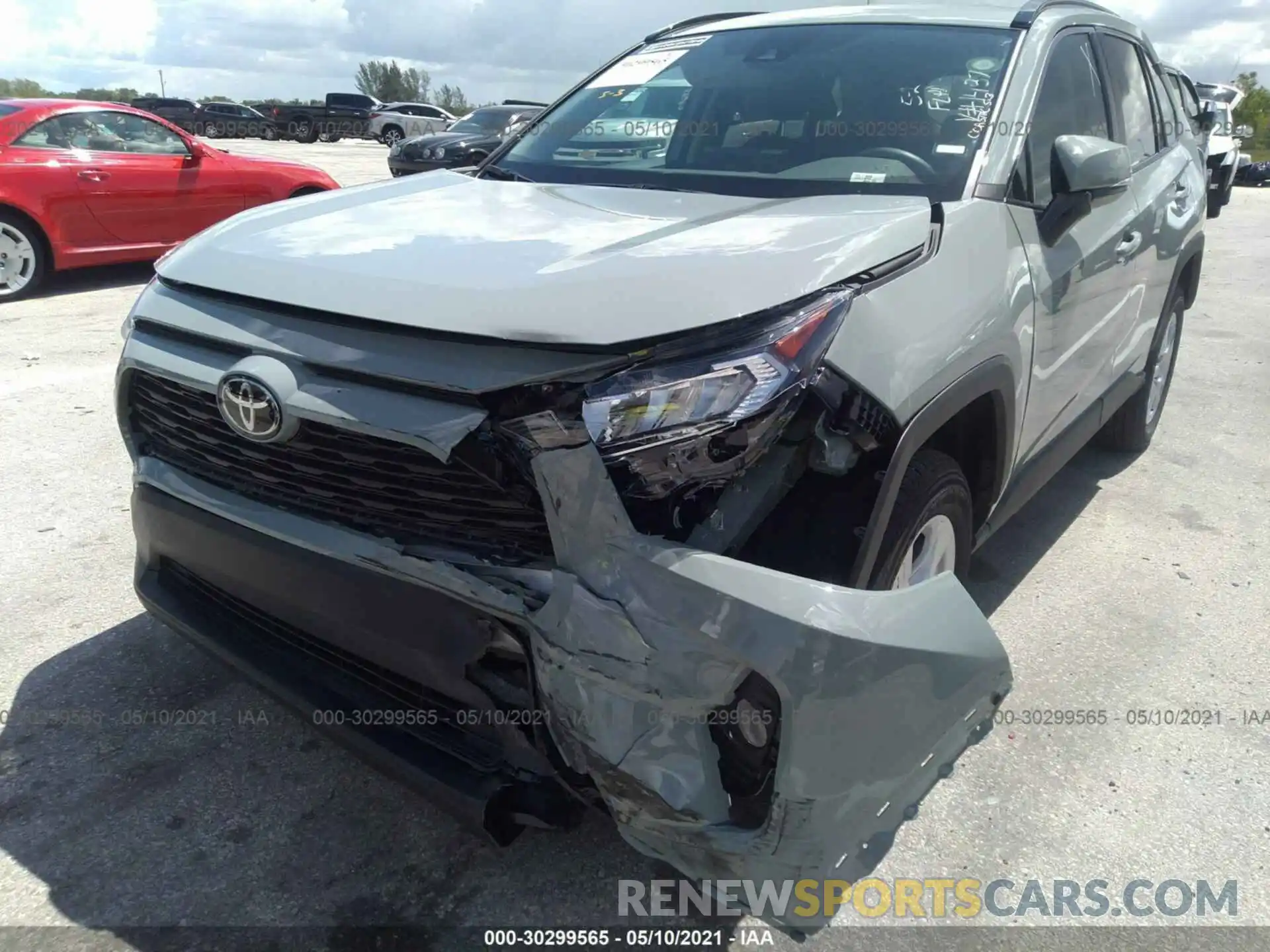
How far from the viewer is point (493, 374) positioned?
5.75 feet

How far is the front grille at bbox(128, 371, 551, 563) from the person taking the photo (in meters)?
1.79

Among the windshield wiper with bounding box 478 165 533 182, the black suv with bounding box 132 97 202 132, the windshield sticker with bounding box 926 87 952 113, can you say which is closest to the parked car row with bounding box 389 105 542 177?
the windshield wiper with bounding box 478 165 533 182

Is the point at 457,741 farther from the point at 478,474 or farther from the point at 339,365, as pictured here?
the point at 339,365

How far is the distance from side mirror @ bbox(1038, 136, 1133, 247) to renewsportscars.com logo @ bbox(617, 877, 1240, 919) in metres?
1.58

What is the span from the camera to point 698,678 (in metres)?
1.61

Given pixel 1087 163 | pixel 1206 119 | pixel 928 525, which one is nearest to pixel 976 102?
pixel 1087 163

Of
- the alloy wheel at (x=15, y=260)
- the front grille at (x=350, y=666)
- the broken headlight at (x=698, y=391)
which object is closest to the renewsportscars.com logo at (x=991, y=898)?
the front grille at (x=350, y=666)

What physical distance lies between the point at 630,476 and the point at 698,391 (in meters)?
0.18

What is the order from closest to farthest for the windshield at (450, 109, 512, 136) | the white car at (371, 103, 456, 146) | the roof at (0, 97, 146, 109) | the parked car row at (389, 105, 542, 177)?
the roof at (0, 97, 146, 109) → the parked car row at (389, 105, 542, 177) → the windshield at (450, 109, 512, 136) → the white car at (371, 103, 456, 146)

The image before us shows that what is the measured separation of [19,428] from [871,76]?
165 inches

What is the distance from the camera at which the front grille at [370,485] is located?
179 centimetres

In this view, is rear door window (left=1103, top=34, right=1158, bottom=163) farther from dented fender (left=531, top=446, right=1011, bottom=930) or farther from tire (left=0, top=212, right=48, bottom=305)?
tire (left=0, top=212, right=48, bottom=305)

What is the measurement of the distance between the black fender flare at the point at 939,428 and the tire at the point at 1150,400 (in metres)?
2.26

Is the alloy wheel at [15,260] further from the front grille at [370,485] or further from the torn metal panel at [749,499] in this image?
the torn metal panel at [749,499]
